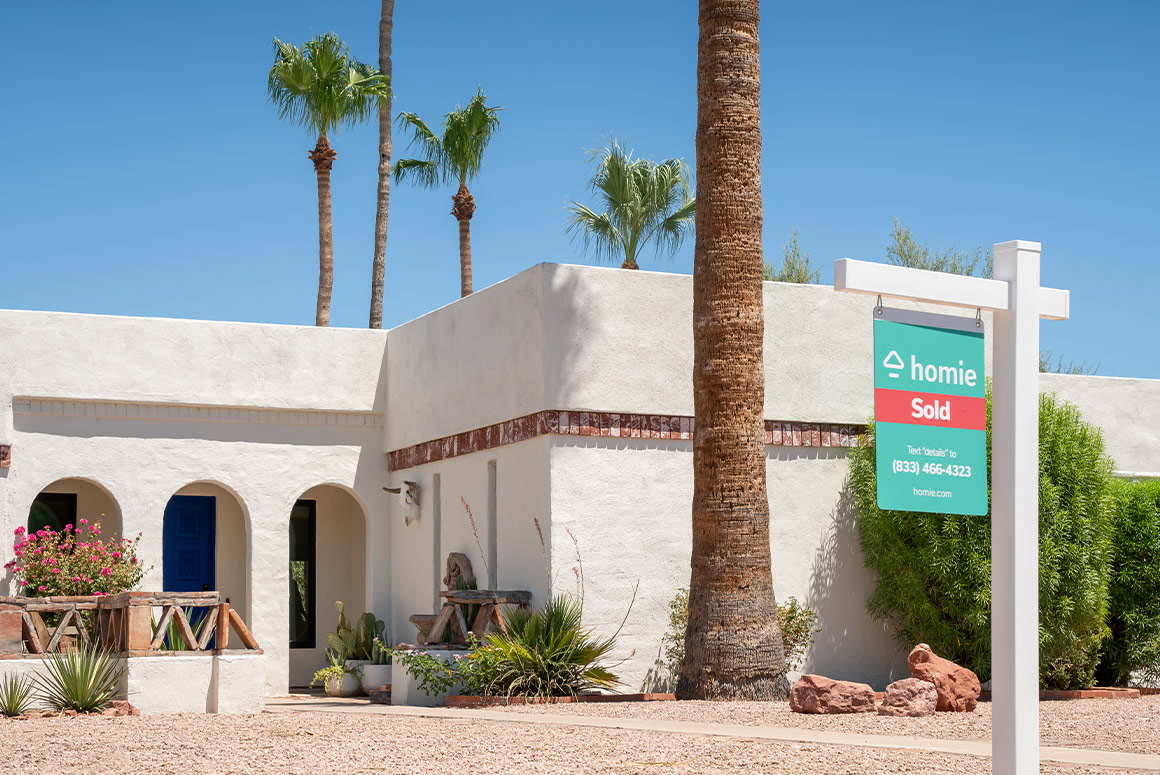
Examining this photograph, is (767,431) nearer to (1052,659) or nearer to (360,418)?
(1052,659)

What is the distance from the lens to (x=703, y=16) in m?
12.6

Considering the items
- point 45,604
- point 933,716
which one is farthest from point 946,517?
point 45,604

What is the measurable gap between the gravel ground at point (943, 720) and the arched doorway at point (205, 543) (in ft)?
25.6

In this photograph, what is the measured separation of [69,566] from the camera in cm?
1530

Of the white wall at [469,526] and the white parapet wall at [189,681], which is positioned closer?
the white parapet wall at [189,681]

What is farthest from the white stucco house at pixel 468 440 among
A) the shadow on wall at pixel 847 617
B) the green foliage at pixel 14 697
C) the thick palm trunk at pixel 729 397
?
the green foliage at pixel 14 697

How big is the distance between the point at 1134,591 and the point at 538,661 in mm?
6509

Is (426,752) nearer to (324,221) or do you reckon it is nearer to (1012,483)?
(1012,483)

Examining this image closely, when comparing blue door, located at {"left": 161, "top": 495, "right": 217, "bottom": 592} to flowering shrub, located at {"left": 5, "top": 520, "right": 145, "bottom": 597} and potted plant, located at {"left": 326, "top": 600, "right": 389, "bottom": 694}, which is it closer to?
potted plant, located at {"left": 326, "top": 600, "right": 389, "bottom": 694}

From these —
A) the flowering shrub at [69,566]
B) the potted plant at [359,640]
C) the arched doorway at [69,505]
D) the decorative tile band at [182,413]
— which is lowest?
the potted plant at [359,640]

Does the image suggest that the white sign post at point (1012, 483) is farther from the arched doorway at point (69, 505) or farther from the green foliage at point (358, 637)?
the arched doorway at point (69, 505)

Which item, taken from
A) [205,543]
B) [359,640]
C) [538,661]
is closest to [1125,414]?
[538,661]

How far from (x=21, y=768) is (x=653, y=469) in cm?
741

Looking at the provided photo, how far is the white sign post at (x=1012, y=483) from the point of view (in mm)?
5219
